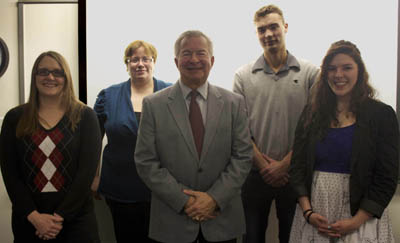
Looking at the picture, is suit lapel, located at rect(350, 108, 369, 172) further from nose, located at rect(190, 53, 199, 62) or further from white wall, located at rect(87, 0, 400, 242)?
nose, located at rect(190, 53, 199, 62)

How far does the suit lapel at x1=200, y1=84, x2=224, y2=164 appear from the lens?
2023 millimetres

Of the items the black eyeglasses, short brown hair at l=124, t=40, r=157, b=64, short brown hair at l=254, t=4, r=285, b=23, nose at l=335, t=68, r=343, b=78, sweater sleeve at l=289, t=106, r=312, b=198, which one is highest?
short brown hair at l=254, t=4, r=285, b=23

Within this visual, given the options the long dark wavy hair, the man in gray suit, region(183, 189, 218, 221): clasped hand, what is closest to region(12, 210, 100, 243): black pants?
the man in gray suit

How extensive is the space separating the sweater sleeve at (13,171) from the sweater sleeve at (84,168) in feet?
0.62

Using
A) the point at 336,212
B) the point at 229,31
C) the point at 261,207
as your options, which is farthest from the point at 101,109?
the point at 336,212

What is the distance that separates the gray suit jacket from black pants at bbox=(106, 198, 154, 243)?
1.31 ft

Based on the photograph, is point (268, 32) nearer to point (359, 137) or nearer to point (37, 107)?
point (359, 137)

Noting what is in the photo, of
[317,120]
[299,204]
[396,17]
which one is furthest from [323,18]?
[299,204]

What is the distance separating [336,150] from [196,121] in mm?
773

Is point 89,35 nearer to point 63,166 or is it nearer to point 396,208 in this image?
point 63,166

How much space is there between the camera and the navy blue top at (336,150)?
203 centimetres

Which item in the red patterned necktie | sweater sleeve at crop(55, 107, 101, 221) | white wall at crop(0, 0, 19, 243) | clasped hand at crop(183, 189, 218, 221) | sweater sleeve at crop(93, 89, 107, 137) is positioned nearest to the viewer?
clasped hand at crop(183, 189, 218, 221)

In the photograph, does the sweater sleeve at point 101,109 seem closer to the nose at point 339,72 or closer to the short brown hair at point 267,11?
the short brown hair at point 267,11

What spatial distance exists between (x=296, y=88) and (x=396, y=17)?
81cm
